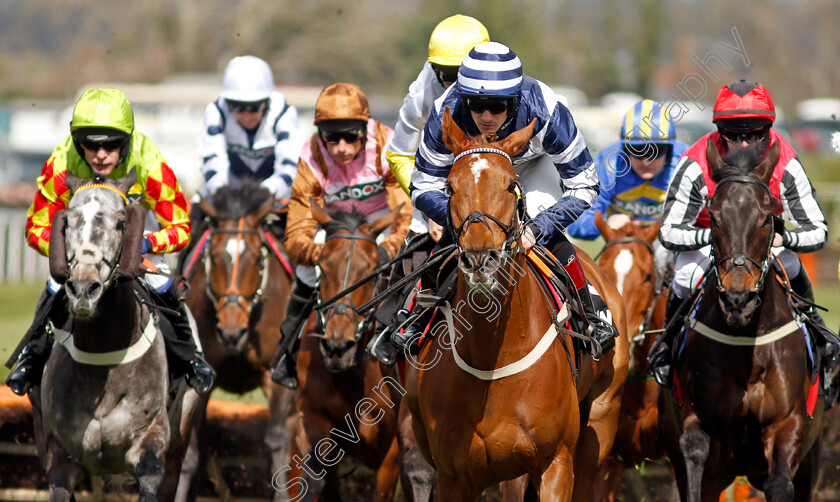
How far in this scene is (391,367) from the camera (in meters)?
6.14

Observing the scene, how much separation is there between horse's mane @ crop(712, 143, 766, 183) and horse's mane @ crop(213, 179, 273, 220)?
3641mm

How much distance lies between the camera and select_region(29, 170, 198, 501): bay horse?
491 centimetres

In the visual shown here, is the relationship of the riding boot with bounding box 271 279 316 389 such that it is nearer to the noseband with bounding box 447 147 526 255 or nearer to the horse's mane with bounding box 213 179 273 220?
the horse's mane with bounding box 213 179 273 220

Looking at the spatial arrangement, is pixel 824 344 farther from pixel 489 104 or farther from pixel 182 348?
pixel 182 348

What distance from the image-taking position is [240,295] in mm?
7375

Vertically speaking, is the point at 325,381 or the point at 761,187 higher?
the point at 761,187

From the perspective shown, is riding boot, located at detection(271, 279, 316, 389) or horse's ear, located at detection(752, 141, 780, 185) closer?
horse's ear, located at detection(752, 141, 780, 185)

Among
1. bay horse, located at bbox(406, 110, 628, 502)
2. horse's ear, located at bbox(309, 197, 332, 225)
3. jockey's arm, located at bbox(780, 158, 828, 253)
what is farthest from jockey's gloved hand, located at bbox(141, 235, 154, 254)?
jockey's arm, located at bbox(780, 158, 828, 253)

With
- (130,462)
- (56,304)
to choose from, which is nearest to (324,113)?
(56,304)

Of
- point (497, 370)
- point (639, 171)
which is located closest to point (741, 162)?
point (497, 370)

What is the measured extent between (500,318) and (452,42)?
2082 millimetres

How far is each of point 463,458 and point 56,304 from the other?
90.7 inches

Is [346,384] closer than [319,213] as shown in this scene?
Yes

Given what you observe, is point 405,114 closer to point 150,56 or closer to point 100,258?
point 100,258
